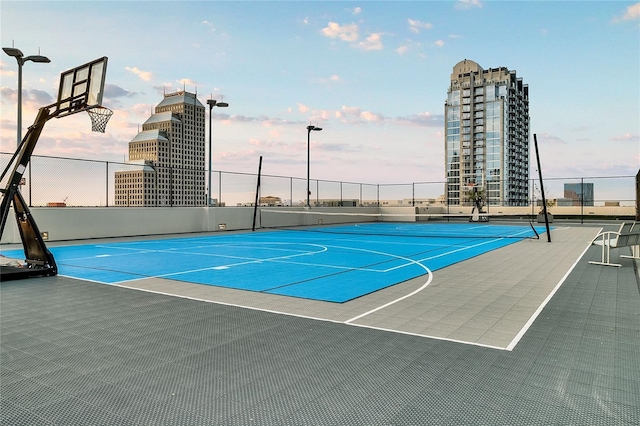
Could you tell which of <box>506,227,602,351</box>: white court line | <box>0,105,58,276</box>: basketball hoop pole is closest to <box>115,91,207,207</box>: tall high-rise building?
<box>0,105,58,276</box>: basketball hoop pole

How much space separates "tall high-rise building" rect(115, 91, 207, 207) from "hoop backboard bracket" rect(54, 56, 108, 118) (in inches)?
401

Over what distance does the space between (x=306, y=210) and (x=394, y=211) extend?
10.7 meters

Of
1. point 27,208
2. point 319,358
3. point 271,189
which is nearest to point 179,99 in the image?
point 271,189

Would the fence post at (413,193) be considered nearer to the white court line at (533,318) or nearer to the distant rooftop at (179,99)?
the distant rooftop at (179,99)

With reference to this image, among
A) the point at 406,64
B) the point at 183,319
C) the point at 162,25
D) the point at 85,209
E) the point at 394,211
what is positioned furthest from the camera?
the point at 394,211

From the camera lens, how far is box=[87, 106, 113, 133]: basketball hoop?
988 centimetres

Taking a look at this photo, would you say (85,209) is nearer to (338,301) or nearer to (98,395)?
(338,301)

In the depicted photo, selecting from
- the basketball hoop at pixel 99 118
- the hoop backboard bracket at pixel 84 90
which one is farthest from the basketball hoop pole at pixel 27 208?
the basketball hoop at pixel 99 118

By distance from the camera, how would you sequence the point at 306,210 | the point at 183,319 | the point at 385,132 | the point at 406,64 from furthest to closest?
the point at 385,132, the point at 306,210, the point at 406,64, the point at 183,319

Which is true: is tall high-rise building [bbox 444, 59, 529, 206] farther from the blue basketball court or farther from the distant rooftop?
the blue basketball court

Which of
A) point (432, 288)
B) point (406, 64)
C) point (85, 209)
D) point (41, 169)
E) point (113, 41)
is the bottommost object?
point (432, 288)

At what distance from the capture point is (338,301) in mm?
6289

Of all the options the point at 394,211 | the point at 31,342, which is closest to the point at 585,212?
the point at 394,211

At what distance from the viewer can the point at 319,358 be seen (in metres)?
3.87
